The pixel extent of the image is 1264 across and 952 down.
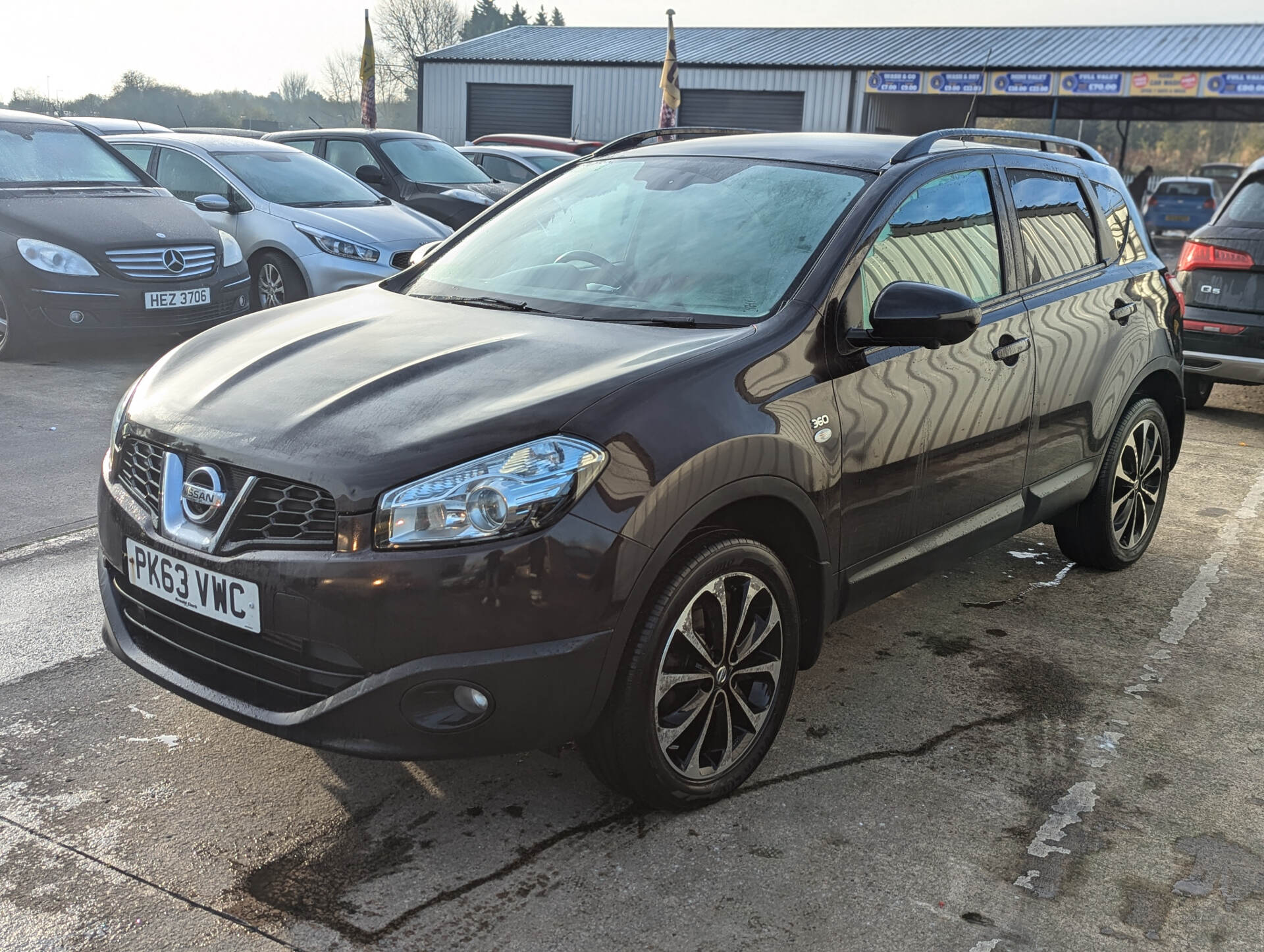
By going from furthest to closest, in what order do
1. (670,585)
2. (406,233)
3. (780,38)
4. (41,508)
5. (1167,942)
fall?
(780,38) < (406,233) < (41,508) < (670,585) < (1167,942)

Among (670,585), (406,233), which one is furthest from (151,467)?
(406,233)

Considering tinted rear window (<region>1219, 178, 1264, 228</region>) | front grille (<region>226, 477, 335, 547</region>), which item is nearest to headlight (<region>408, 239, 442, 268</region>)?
front grille (<region>226, 477, 335, 547</region>)

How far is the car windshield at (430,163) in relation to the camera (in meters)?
12.6

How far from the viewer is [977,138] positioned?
13.8 ft

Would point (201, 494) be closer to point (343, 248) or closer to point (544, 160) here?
point (343, 248)

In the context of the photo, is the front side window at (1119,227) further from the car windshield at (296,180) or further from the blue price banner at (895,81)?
the blue price banner at (895,81)

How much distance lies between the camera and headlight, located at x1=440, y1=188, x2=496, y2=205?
12086mm

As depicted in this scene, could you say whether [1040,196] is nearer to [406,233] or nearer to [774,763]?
[774,763]

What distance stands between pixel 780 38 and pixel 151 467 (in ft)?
125

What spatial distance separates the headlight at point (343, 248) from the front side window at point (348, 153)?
335cm

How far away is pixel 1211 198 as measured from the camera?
30828mm

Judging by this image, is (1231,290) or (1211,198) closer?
(1231,290)

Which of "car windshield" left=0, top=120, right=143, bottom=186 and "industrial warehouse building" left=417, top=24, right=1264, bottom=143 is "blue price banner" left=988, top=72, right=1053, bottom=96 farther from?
"car windshield" left=0, top=120, right=143, bottom=186

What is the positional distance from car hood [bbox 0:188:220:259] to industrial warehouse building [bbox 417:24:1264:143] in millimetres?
26500
